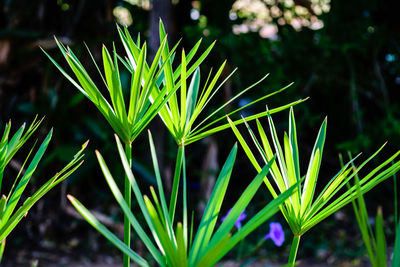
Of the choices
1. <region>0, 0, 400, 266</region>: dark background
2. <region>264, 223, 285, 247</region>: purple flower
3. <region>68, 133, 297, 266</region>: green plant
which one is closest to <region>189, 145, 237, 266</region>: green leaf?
<region>68, 133, 297, 266</region>: green plant

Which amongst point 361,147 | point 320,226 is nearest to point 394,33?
point 361,147

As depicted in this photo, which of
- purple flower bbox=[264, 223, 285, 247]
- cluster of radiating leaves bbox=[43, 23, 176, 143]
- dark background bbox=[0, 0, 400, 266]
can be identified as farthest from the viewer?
dark background bbox=[0, 0, 400, 266]

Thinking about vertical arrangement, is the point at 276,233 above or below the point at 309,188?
below

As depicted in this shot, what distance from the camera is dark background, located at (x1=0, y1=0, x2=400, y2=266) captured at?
2.40m

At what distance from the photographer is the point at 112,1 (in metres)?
2.82

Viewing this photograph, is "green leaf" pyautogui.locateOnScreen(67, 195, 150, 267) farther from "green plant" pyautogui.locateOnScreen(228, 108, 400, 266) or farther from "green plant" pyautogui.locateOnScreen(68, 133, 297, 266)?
"green plant" pyautogui.locateOnScreen(228, 108, 400, 266)

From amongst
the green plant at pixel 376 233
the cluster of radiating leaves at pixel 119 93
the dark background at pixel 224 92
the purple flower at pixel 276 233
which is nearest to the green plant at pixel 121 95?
the cluster of radiating leaves at pixel 119 93

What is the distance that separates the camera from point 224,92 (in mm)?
2654

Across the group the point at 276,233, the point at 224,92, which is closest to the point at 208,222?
the point at 276,233

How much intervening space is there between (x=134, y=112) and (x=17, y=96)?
2.53 m

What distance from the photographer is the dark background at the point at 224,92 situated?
240 cm

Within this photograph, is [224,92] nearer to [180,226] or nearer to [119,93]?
[119,93]

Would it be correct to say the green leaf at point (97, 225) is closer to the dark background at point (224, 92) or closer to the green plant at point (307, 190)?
the green plant at point (307, 190)

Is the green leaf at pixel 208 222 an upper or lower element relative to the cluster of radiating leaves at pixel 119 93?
lower
